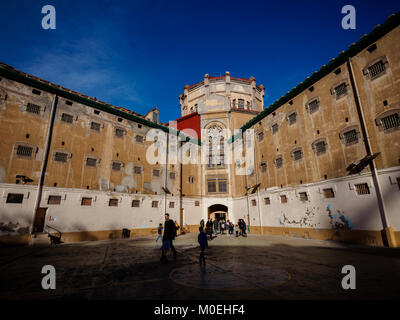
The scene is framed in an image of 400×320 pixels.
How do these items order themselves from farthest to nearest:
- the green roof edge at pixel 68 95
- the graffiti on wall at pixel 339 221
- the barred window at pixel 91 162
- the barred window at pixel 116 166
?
the barred window at pixel 116 166, the barred window at pixel 91 162, the green roof edge at pixel 68 95, the graffiti on wall at pixel 339 221

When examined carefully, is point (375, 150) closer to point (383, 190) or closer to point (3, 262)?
point (383, 190)

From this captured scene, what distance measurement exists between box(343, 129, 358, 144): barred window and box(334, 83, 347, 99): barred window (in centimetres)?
338

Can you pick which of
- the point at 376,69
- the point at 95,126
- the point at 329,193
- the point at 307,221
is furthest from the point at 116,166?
the point at 376,69

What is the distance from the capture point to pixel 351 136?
16.1 metres

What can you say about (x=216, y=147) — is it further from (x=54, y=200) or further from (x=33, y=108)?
(x=33, y=108)

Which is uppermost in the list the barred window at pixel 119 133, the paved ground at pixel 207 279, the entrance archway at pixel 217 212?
the barred window at pixel 119 133

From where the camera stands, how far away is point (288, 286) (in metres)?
6.11

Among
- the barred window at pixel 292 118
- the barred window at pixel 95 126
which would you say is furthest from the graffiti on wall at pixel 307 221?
the barred window at pixel 95 126

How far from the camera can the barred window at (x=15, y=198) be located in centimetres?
1611

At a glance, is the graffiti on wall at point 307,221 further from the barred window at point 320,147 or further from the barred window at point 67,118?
the barred window at point 67,118

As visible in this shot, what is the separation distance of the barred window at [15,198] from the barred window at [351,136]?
26637 millimetres

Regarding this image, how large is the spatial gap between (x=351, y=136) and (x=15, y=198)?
2716cm

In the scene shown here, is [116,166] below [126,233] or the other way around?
the other way around
